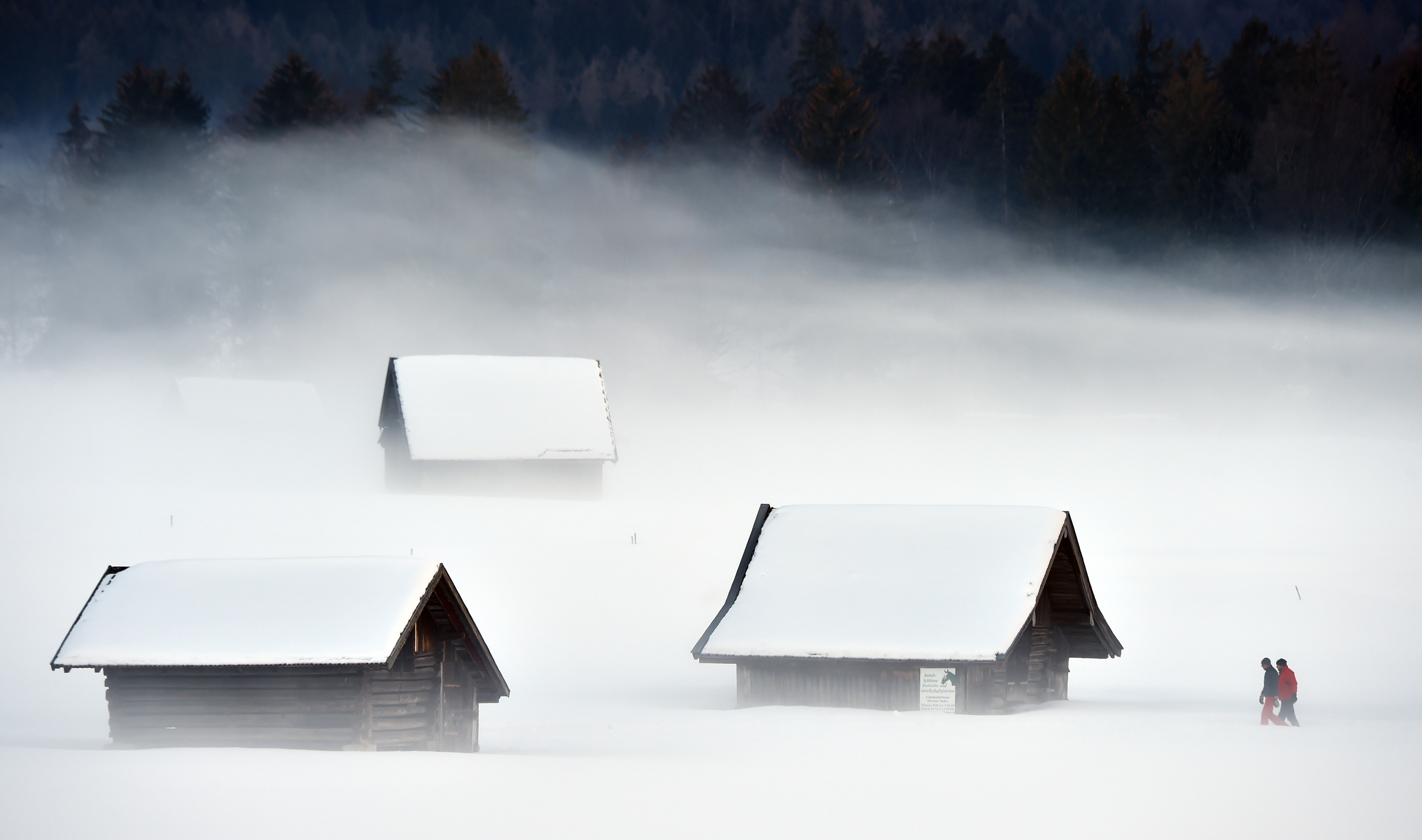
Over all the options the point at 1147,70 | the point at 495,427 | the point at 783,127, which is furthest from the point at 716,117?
the point at 495,427

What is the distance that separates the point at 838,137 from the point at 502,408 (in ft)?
99.4

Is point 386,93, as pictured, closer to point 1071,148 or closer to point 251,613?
point 1071,148

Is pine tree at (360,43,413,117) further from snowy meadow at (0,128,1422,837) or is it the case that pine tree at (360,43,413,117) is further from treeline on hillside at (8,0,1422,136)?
treeline on hillside at (8,0,1422,136)

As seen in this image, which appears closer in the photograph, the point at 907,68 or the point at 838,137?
the point at 838,137

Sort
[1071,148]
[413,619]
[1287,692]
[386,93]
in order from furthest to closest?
[386,93], [1071,148], [1287,692], [413,619]

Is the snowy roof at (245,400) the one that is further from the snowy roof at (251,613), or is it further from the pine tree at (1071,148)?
the snowy roof at (251,613)

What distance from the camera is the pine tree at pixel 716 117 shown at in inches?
3083

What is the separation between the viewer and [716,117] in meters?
78.3

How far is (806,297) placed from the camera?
7406cm

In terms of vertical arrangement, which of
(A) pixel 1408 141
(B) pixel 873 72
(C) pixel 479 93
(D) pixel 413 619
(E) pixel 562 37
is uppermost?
(E) pixel 562 37

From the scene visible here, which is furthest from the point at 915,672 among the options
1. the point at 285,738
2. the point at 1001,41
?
the point at 1001,41

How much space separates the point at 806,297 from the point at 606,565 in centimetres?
4266

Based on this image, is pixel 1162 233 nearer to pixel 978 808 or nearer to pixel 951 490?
pixel 951 490

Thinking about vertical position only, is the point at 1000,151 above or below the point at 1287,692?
above
